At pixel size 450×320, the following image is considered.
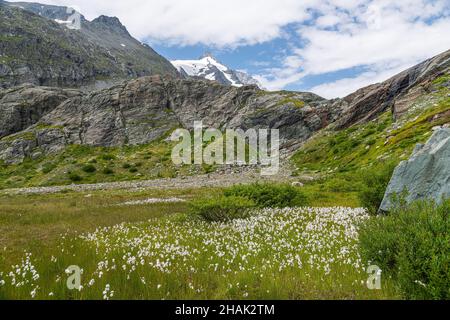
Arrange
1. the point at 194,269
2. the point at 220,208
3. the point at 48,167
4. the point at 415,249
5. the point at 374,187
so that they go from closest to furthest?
the point at 415,249 → the point at 194,269 → the point at 220,208 → the point at 374,187 → the point at 48,167

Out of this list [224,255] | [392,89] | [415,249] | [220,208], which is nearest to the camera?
[415,249]

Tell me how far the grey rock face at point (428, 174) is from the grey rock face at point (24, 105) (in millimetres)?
120010

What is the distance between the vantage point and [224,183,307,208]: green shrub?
20.1 metres

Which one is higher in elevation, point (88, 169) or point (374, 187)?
point (88, 169)

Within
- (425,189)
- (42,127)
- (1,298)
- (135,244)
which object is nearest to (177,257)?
(135,244)

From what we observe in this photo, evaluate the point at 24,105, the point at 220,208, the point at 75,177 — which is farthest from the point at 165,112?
the point at 220,208

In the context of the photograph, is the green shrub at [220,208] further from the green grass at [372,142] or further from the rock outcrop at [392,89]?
the rock outcrop at [392,89]

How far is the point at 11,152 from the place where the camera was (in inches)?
3632

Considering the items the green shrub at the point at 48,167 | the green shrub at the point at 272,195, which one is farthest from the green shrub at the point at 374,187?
the green shrub at the point at 48,167

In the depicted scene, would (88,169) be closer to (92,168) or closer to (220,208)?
(92,168)

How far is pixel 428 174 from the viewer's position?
12.9m

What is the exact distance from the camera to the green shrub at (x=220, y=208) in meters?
16.1

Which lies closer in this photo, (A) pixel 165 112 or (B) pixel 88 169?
(B) pixel 88 169

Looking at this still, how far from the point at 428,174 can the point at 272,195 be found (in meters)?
9.00
